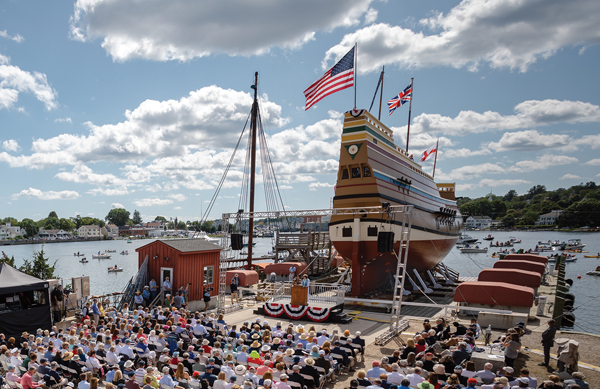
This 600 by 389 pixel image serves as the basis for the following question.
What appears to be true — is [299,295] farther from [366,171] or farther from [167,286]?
[366,171]

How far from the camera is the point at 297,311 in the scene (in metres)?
17.5

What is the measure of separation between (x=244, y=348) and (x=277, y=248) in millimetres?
24833

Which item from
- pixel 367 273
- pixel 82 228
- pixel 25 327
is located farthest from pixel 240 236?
pixel 82 228

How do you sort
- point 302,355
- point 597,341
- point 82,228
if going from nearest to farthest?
point 302,355 < point 597,341 < point 82,228

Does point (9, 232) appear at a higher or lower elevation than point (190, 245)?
lower

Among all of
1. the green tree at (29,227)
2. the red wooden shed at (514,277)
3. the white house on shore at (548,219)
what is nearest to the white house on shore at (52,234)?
the green tree at (29,227)

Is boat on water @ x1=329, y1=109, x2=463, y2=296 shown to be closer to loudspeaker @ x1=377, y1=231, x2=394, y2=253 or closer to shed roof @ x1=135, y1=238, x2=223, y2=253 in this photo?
loudspeaker @ x1=377, y1=231, x2=394, y2=253

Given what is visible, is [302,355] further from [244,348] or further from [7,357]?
[7,357]

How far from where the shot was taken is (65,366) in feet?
30.2

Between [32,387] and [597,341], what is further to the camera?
[597,341]

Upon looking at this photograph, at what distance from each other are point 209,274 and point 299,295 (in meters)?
5.77

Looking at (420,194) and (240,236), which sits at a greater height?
(420,194)

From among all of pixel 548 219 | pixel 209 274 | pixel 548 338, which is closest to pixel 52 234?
pixel 209 274

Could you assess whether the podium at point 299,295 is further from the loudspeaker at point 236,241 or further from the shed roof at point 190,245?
A: the loudspeaker at point 236,241
